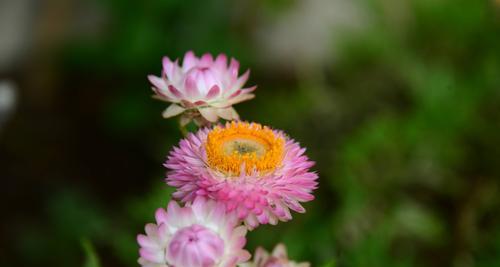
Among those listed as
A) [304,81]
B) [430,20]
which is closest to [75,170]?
[304,81]

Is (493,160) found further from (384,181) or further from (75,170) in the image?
(75,170)

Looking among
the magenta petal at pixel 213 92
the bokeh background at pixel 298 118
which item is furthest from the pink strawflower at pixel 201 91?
the bokeh background at pixel 298 118

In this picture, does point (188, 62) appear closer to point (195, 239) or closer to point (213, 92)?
point (213, 92)

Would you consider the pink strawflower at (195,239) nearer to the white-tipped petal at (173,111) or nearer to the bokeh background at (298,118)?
the white-tipped petal at (173,111)

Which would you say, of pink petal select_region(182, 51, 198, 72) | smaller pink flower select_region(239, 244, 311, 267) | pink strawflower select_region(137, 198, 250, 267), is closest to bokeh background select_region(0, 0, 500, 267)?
smaller pink flower select_region(239, 244, 311, 267)

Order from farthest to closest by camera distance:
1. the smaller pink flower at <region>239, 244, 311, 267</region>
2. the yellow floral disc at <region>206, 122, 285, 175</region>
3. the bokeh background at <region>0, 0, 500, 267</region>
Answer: the bokeh background at <region>0, 0, 500, 267</region>, the smaller pink flower at <region>239, 244, 311, 267</region>, the yellow floral disc at <region>206, 122, 285, 175</region>

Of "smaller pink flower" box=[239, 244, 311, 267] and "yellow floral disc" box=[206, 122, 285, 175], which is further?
"smaller pink flower" box=[239, 244, 311, 267]

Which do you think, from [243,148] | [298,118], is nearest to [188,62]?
[243,148]

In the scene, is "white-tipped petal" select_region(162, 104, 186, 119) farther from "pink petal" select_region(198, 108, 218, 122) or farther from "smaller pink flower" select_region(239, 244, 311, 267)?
"smaller pink flower" select_region(239, 244, 311, 267)
